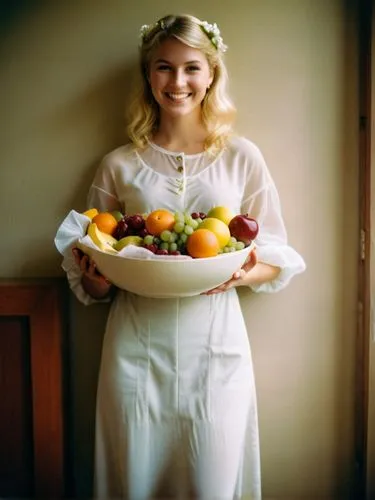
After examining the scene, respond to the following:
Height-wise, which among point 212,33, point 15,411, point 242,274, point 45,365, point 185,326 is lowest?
point 15,411

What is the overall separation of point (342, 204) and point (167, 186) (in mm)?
524

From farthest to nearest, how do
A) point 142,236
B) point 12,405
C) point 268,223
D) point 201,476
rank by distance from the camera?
point 12,405 → point 268,223 → point 201,476 → point 142,236

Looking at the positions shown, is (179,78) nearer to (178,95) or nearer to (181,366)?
(178,95)

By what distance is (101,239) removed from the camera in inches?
41.4

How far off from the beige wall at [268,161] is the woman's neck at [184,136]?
156 millimetres

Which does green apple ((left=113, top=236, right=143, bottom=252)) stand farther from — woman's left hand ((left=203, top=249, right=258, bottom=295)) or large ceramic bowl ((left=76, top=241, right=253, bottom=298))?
woman's left hand ((left=203, top=249, right=258, bottom=295))

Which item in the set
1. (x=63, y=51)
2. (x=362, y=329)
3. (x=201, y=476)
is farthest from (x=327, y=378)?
(x=63, y=51)

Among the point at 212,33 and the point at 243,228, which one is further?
the point at 212,33

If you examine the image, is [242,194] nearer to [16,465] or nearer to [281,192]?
[281,192]

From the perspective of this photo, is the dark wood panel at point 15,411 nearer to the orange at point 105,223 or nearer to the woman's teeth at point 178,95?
the orange at point 105,223

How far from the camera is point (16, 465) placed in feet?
4.76

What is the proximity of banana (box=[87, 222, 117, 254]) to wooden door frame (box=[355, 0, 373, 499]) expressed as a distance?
0.72m

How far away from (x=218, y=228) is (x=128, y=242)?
0.18 metres

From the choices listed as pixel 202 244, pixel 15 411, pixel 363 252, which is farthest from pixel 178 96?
pixel 15 411
